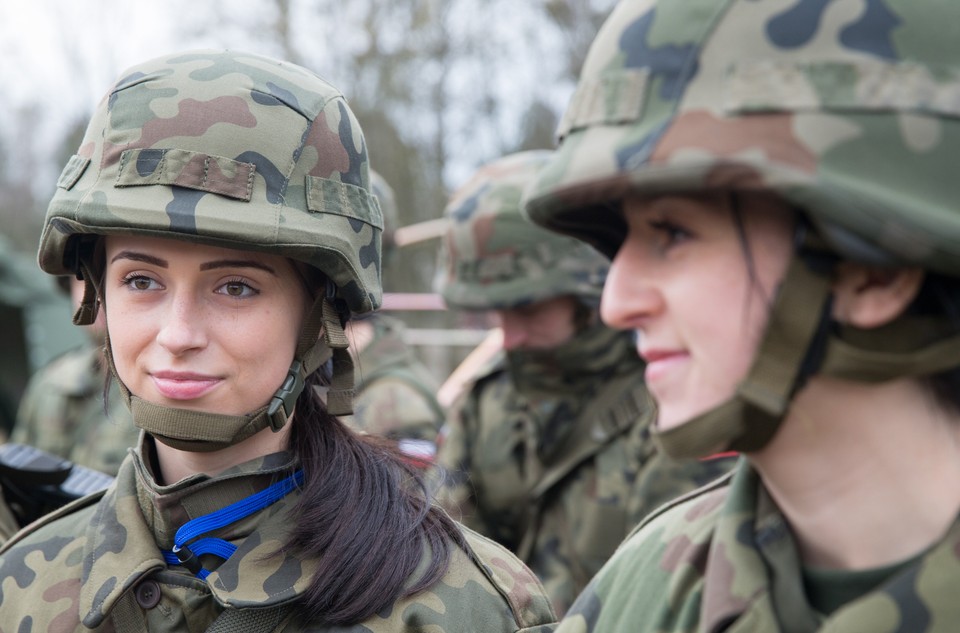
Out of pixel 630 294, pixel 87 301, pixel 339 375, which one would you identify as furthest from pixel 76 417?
pixel 630 294

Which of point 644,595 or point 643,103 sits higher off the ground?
point 643,103

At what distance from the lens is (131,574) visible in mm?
2725

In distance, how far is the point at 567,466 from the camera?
5.09 meters

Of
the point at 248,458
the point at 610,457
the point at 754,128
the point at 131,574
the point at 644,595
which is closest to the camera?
the point at 754,128

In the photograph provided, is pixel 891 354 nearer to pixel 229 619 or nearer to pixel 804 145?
pixel 804 145

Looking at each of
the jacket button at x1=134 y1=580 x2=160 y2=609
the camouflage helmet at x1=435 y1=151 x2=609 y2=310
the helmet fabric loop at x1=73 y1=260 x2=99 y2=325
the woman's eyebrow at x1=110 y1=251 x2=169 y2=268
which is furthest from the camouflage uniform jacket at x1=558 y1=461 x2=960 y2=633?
the camouflage helmet at x1=435 y1=151 x2=609 y2=310

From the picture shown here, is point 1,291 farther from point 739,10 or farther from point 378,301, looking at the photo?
point 739,10

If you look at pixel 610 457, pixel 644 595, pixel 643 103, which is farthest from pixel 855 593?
pixel 610 457

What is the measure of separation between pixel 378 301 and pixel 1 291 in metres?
7.39

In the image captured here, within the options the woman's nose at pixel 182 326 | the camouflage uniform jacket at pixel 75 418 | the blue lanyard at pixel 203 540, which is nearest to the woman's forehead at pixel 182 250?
the woman's nose at pixel 182 326

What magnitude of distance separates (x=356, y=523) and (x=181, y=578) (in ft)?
1.44

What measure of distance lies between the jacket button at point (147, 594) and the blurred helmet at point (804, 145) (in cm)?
143

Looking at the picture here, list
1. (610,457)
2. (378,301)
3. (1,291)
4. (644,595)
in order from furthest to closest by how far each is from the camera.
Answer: (1,291) < (610,457) < (378,301) < (644,595)

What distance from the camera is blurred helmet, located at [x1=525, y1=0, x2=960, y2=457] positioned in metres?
1.71
